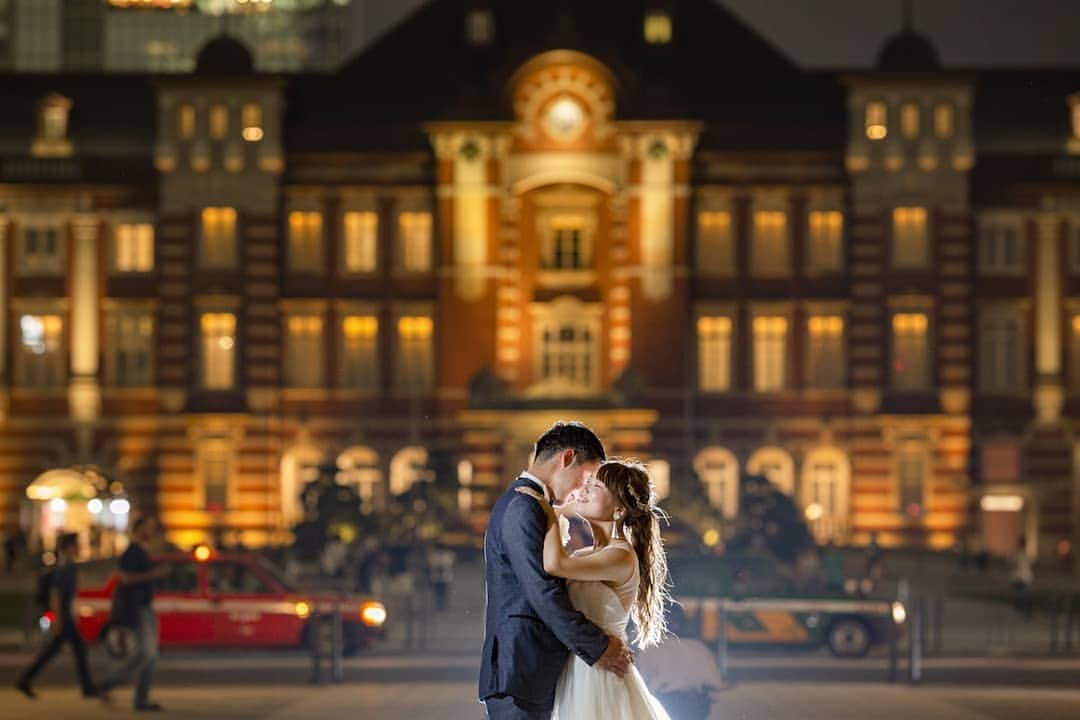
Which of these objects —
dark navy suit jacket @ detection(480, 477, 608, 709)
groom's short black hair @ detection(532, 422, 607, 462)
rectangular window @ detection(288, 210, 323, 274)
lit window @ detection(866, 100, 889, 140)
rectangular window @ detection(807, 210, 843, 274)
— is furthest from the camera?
rectangular window @ detection(288, 210, 323, 274)

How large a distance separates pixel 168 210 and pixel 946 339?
70.4 ft

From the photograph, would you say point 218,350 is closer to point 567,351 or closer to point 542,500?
point 567,351

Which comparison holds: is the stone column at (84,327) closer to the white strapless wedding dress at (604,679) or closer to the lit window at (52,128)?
the lit window at (52,128)

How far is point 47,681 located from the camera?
30.1 metres

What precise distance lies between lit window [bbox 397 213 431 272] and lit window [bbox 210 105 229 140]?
535cm

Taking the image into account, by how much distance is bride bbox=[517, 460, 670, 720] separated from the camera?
1262 centimetres

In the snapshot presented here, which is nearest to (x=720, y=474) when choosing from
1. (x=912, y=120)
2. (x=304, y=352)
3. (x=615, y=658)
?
(x=912, y=120)

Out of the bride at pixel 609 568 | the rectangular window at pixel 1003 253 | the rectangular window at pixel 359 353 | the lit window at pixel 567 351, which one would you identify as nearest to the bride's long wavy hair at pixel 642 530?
the bride at pixel 609 568

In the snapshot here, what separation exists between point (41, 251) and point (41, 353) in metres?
2.87

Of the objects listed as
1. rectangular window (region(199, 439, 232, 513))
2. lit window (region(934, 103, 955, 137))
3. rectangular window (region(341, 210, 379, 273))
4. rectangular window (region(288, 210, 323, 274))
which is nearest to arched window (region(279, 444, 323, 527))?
rectangular window (region(199, 439, 232, 513))

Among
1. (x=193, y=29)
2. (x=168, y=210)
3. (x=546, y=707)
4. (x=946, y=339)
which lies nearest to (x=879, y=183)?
(x=946, y=339)

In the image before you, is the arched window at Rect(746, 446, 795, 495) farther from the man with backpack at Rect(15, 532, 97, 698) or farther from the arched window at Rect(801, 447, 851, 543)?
the man with backpack at Rect(15, 532, 97, 698)

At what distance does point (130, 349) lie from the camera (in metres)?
70.1

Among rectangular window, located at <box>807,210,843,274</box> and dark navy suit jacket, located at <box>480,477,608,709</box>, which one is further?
rectangular window, located at <box>807,210,843,274</box>
